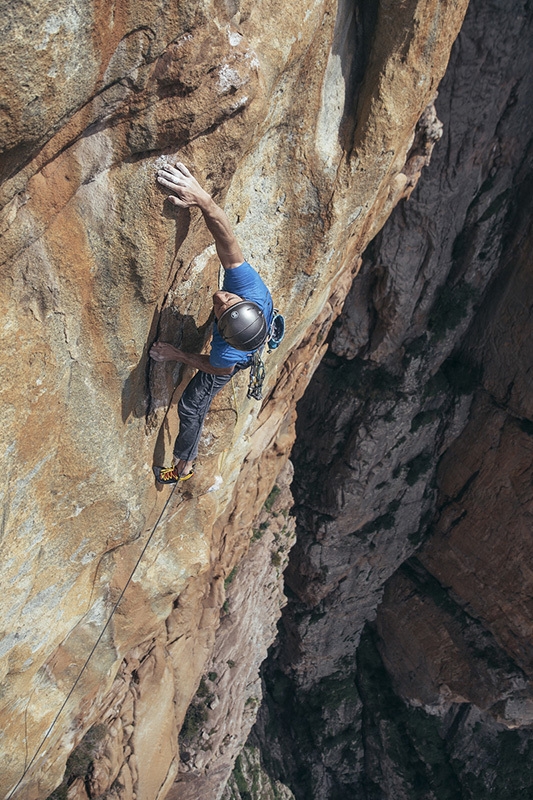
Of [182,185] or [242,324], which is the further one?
[242,324]

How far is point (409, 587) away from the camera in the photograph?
67.1 ft

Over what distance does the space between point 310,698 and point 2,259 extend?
2239 centimetres

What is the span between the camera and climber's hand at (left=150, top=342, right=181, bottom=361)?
19.1 feet

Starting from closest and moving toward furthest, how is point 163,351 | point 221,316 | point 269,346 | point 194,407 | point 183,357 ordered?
1. point 221,316
2. point 163,351
3. point 183,357
4. point 269,346
5. point 194,407

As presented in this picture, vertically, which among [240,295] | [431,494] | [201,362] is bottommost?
[431,494]

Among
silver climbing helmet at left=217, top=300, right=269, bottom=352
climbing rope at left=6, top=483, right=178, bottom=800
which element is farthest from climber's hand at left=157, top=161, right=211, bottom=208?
climbing rope at left=6, top=483, right=178, bottom=800

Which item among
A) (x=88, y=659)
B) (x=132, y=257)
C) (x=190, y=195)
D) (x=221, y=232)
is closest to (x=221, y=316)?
(x=221, y=232)

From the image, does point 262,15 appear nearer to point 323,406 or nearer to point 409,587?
point 323,406

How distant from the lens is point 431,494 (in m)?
19.5

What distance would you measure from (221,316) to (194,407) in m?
1.76

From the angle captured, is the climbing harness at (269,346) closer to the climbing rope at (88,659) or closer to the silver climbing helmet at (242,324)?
the silver climbing helmet at (242,324)

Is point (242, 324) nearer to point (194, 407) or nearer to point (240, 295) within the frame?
point (240, 295)

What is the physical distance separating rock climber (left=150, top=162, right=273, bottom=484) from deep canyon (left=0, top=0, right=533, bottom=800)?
23 centimetres

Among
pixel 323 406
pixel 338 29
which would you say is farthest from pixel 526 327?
pixel 338 29
